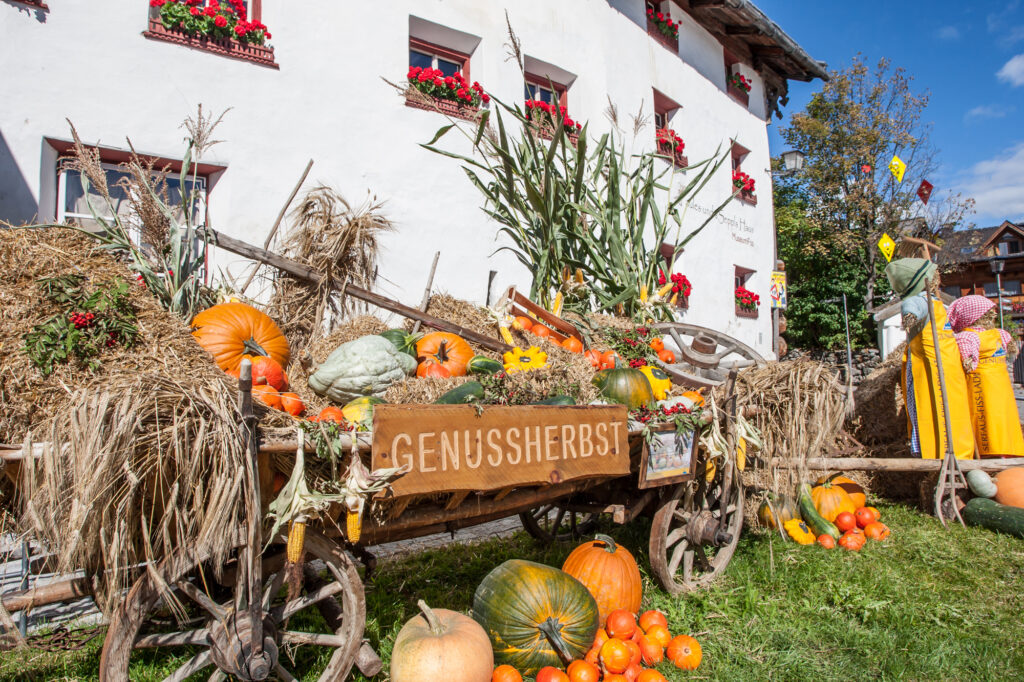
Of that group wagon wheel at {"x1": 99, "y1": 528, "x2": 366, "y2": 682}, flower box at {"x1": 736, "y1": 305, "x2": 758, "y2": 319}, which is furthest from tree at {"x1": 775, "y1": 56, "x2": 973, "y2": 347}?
wagon wheel at {"x1": 99, "y1": 528, "x2": 366, "y2": 682}

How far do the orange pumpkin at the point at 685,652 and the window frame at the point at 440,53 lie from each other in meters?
6.45

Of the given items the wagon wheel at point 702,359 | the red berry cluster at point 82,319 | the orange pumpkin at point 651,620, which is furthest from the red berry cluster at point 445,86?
the orange pumpkin at point 651,620

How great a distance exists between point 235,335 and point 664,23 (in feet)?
29.6

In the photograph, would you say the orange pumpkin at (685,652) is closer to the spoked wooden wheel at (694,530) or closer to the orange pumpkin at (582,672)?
the orange pumpkin at (582,672)

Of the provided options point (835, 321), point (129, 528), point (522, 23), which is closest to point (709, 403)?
point (129, 528)

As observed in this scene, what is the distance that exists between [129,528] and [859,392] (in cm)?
576

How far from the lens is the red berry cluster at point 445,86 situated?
21.9 ft

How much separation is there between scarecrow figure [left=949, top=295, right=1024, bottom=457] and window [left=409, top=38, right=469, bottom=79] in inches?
220

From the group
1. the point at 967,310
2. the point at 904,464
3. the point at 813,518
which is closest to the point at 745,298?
the point at 967,310

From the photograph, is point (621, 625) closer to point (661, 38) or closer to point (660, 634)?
point (660, 634)

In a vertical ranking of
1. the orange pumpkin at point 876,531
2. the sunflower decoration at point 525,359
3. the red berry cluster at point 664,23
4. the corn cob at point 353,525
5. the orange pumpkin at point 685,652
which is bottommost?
the orange pumpkin at point 685,652

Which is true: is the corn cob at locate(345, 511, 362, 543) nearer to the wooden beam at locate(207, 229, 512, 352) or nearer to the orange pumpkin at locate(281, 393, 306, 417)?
the orange pumpkin at locate(281, 393, 306, 417)

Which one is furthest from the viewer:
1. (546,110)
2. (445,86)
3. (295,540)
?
(546,110)

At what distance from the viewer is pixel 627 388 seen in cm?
310
